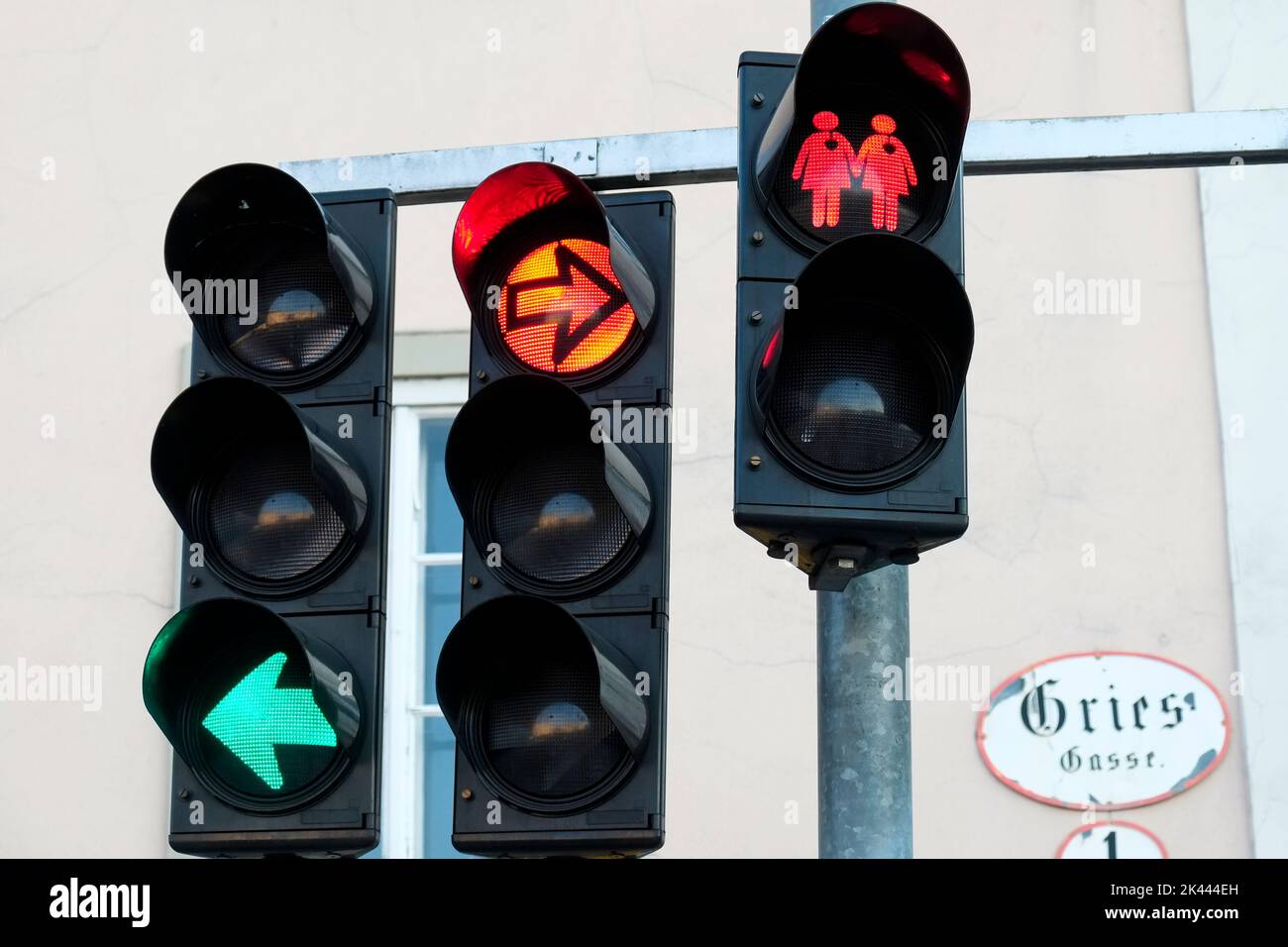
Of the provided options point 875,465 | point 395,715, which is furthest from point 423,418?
point 875,465

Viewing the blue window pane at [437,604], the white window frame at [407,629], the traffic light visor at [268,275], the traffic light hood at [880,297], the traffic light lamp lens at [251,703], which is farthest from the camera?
the blue window pane at [437,604]

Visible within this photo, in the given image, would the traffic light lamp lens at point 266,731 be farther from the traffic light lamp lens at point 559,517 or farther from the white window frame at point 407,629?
the white window frame at point 407,629

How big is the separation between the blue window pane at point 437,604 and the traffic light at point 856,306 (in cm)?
327

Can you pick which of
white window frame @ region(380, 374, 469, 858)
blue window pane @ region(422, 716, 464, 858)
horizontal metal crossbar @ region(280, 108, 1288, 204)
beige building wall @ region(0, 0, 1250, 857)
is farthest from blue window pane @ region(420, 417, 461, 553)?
horizontal metal crossbar @ region(280, 108, 1288, 204)

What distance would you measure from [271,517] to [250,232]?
589mm

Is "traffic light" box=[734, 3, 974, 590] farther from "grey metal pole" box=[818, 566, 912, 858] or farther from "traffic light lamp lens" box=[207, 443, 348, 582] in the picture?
"traffic light lamp lens" box=[207, 443, 348, 582]

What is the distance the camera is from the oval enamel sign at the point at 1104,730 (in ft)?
19.1

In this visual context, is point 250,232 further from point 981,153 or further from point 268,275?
point 981,153

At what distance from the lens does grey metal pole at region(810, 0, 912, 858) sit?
3416 mm

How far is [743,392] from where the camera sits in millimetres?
3152

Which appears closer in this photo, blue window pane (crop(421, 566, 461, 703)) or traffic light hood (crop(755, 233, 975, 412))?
traffic light hood (crop(755, 233, 975, 412))

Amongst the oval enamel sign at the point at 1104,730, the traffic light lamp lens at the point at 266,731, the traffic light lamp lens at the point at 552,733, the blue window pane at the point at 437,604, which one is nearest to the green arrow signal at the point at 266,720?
the traffic light lamp lens at the point at 266,731

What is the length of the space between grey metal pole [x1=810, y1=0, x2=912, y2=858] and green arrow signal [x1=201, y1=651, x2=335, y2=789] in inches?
35.8
